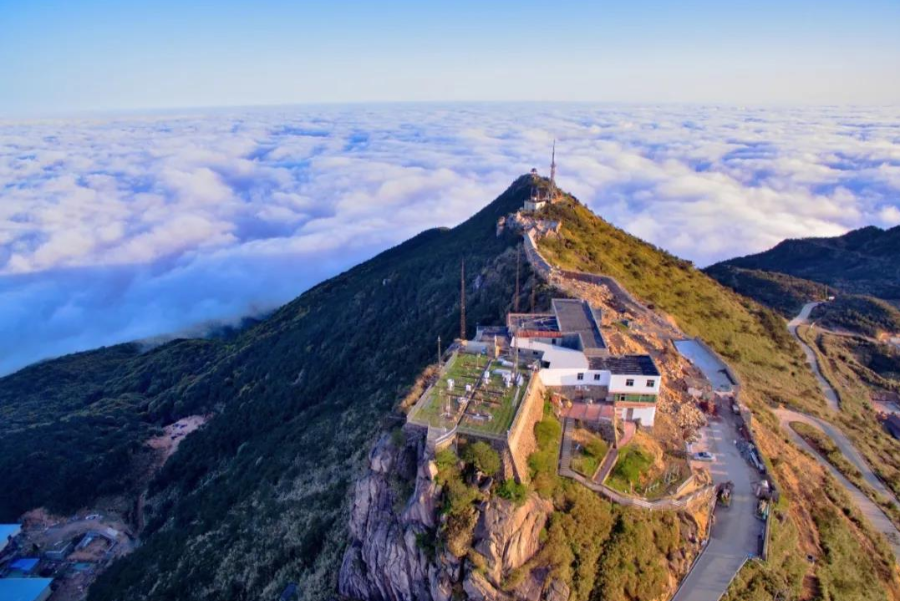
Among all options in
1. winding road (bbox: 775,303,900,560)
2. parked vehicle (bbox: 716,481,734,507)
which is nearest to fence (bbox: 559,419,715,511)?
parked vehicle (bbox: 716,481,734,507)

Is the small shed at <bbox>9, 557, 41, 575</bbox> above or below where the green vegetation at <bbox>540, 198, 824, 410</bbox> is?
below

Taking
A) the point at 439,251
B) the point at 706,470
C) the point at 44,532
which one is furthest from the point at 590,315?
the point at 44,532

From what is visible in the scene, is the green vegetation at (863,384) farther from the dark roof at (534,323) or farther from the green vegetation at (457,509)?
the green vegetation at (457,509)

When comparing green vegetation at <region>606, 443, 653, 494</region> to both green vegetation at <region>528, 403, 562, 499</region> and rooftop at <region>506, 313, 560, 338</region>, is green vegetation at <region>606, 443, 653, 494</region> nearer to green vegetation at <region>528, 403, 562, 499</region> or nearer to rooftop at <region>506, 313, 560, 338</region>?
green vegetation at <region>528, 403, 562, 499</region>

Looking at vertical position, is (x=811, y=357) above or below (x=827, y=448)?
below

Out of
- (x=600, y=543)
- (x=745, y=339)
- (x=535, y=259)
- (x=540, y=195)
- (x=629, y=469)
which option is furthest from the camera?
(x=540, y=195)

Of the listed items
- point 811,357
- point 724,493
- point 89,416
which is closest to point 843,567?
point 724,493

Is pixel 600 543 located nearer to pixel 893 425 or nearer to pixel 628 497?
pixel 628 497
